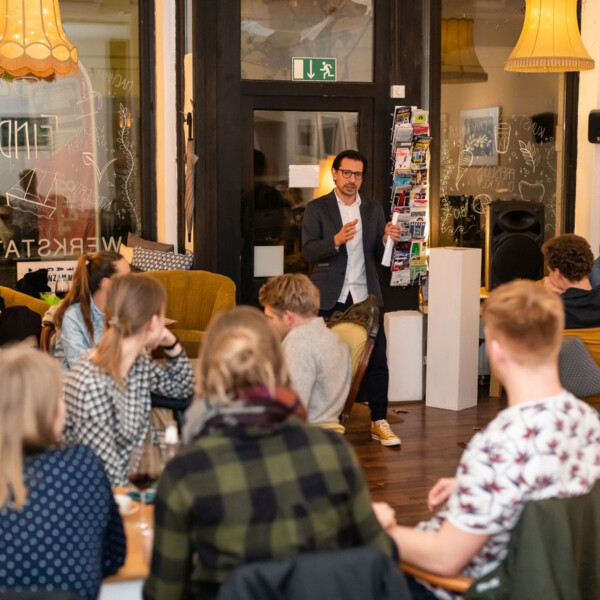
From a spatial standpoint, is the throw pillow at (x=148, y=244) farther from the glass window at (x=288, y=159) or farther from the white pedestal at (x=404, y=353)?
the white pedestal at (x=404, y=353)

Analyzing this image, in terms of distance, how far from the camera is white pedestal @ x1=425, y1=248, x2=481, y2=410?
720 cm

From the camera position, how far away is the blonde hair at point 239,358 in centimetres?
225

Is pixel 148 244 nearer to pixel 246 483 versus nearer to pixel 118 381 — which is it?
pixel 118 381

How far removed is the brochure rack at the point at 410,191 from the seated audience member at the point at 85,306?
10.3ft

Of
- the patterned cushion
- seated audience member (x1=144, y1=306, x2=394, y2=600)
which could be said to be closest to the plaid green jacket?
seated audience member (x1=144, y1=306, x2=394, y2=600)

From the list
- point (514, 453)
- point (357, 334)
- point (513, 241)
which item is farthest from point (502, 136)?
point (514, 453)

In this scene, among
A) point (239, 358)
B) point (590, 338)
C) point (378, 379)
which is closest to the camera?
point (239, 358)

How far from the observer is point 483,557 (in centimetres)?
257

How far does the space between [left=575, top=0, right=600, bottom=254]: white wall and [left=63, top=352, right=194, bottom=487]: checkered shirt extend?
5610mm

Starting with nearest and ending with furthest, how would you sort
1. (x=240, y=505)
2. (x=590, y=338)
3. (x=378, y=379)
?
(x=240, y=505) < (x=590, y=338) < (x=378, y=379)

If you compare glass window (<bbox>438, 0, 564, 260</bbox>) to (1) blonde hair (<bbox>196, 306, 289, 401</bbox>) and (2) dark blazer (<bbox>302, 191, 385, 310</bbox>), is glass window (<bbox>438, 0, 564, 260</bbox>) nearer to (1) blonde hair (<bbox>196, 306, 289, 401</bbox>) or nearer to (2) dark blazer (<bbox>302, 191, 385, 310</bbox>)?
(2) dark blazer (<bbox>302, 191, 385, 310</bbox>)

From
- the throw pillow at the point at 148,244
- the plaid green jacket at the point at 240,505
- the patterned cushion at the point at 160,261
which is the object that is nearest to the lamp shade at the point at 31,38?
the patterned cushion at the point at 160,261

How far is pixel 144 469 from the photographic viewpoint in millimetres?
2623

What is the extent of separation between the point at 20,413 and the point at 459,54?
253 inches
